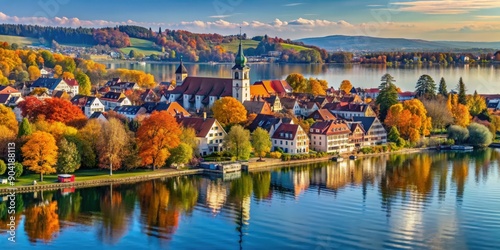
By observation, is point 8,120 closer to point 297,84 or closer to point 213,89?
point 213,89

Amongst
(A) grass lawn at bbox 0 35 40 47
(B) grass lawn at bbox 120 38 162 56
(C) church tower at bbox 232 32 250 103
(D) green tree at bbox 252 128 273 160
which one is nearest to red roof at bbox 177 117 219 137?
(D) green tree at bbox 252 128 273 160

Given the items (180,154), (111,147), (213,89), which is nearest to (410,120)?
(213,89)

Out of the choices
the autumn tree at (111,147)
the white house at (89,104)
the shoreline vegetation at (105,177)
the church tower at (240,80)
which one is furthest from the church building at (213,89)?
the autumn tree at (111,147)

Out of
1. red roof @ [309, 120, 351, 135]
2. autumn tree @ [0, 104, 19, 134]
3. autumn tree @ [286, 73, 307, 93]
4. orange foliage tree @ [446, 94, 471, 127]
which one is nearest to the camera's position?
autumn tree @ [0, 104, 19, 134]

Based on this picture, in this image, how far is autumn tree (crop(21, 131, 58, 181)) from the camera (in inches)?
1064

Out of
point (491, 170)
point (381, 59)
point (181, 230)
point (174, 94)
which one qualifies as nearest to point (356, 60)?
point (381, 59)

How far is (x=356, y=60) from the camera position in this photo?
13650cm

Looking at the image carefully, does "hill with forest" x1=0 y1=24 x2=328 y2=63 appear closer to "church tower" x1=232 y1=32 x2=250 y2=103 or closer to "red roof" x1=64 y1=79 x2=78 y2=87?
"red roof" x1=64 y1=79 x2=78 y2=87

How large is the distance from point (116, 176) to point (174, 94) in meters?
20.7

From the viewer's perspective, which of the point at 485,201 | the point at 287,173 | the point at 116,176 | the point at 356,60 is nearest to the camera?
the point at 485,201

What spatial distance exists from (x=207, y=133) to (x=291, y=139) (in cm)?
437

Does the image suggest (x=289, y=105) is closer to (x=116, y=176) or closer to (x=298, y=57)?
(x=116, y=176)

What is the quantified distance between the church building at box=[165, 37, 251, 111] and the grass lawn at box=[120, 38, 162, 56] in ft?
302

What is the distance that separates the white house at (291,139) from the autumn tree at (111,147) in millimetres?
8887
